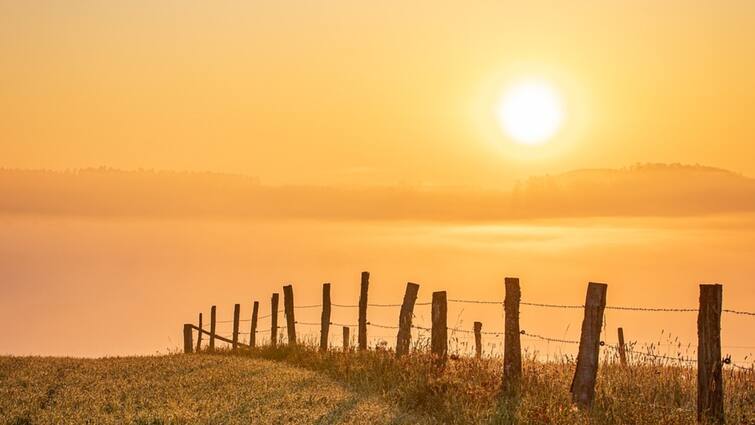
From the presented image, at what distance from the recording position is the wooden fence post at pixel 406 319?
23284 mm

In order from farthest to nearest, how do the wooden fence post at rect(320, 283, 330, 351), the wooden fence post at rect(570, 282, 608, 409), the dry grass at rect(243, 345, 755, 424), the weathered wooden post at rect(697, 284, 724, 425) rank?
the wooden fence post at rect(320, 283, 330, 351) → the wooden fence post at rect(570, 282, 608, 409) → the dry grass at rect(243, 345, 755, 424) → the weathered wooden post at rect(697, 284, 724, 425)

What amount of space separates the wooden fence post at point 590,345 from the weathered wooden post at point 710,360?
214 centimetres

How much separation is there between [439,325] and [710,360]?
7871mm

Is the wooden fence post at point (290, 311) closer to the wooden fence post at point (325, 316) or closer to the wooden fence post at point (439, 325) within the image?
the wooden fence post at point (325, 316)

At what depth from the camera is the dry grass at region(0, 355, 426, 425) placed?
15.4 meters

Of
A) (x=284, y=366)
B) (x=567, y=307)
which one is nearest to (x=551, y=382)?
(x=567, y=307)

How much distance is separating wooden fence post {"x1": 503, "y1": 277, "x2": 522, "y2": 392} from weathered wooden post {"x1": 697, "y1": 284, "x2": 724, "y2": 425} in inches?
165

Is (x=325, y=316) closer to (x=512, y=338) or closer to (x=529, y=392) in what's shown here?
(x=512, y=338)

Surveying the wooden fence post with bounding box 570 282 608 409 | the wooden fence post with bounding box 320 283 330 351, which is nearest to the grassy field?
the wooden fence post with bounding box 570 282 608 409

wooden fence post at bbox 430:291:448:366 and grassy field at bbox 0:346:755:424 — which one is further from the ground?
wooden fence post at bbox 430:291:448:366

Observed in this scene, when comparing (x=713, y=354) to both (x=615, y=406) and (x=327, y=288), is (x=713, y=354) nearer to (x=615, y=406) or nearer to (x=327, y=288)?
(x=615, y=406)

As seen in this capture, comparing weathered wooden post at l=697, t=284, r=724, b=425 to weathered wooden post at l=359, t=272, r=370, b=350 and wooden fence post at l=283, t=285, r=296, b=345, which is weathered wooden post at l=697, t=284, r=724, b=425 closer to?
weathered wooden post at l=359, t=272, r=370, b=350

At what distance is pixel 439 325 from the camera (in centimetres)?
2145

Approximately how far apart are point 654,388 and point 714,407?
2.79 meters
